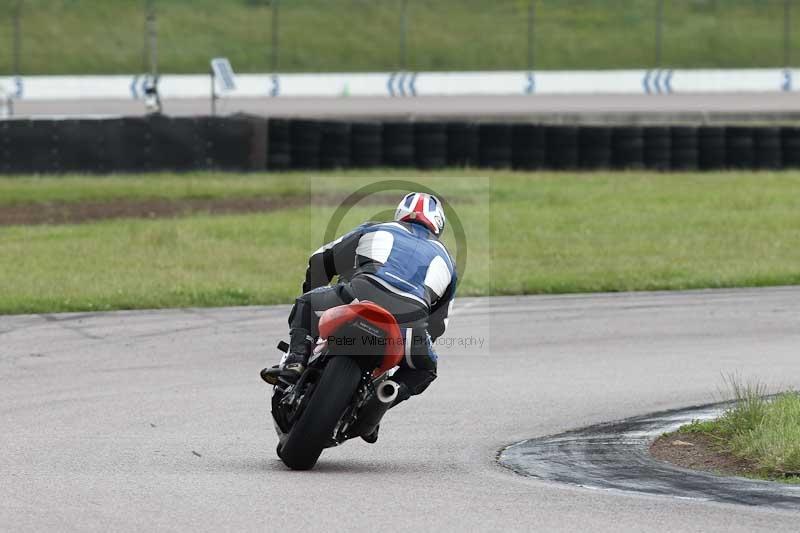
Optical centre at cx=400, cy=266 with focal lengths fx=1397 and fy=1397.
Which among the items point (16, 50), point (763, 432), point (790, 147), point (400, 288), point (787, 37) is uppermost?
point (787, 37)

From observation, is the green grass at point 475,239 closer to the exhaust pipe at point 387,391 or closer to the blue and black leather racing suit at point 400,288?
the blue and black leather racing suit at point 400,288

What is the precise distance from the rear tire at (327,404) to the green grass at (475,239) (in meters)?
6.87

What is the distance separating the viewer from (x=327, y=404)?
7.03m

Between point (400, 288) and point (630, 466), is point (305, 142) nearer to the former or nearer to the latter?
point (400, 288)

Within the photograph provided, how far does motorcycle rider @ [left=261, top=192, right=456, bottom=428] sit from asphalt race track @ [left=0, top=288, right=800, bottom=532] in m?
0.56

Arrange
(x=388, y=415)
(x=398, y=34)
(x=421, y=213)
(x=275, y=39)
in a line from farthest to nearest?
(x=398, y=34) < (x=275, y=39) < (x=388, y=415) < (x=421, y=213)

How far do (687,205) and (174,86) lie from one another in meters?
19.2

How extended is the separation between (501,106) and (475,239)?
1796 centimetres

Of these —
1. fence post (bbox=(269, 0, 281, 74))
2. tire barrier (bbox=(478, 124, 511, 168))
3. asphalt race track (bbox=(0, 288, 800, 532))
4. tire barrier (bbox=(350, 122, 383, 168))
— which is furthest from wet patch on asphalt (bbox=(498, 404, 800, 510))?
fence post (bbox=(269, 0, 281, 74))

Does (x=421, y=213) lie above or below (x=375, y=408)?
above

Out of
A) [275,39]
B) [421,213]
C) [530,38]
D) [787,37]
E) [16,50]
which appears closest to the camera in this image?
[421,213]

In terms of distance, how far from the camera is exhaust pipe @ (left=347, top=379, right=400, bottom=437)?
7237 millimetres

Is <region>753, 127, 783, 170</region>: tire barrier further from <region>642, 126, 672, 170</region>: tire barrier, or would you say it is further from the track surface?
the track surface

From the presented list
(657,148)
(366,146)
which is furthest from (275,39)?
(657,148)
